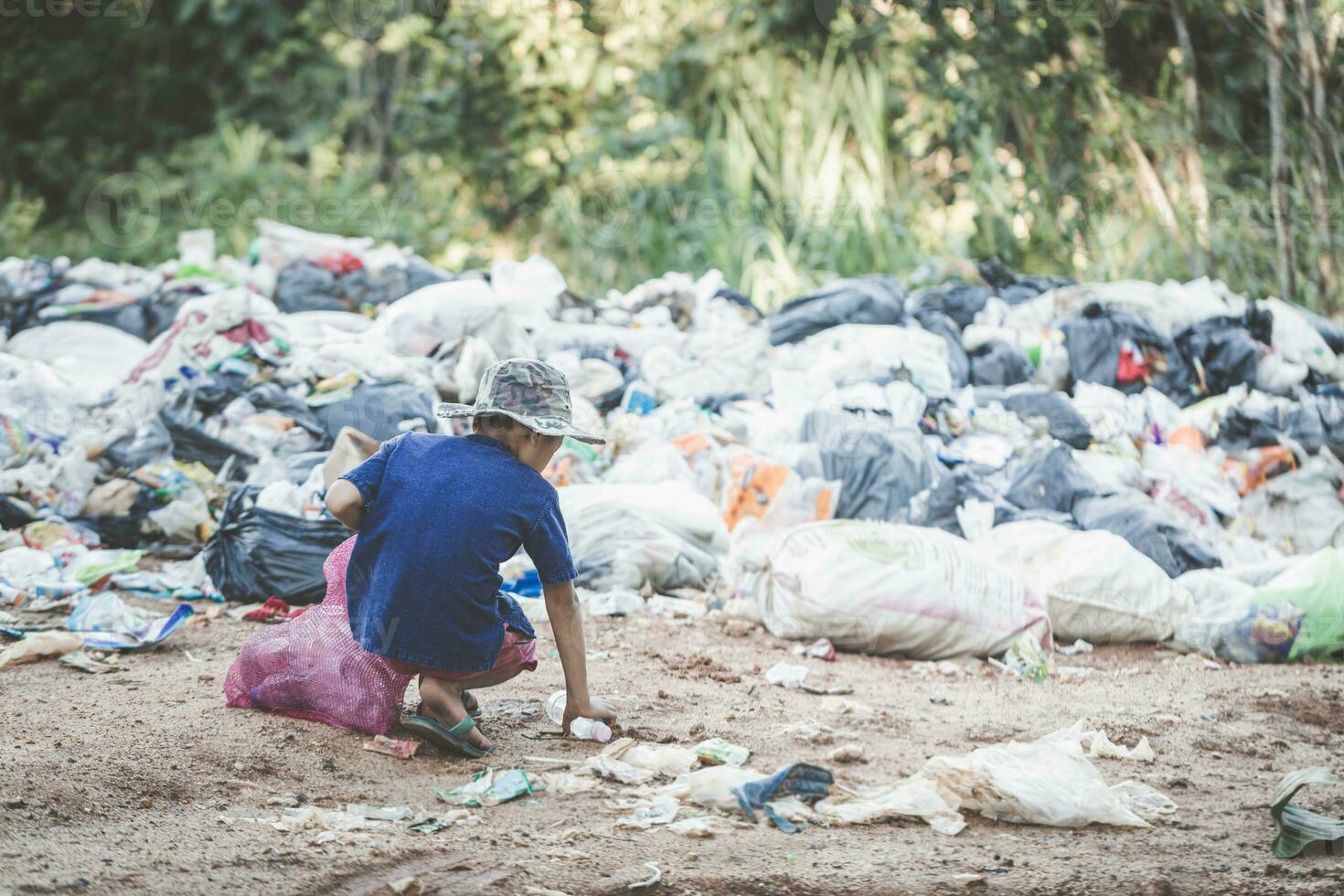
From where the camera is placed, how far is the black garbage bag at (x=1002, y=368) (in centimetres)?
587

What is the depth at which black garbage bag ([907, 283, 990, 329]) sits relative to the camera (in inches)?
254

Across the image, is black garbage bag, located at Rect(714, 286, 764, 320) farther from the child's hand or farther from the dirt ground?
the child's hand

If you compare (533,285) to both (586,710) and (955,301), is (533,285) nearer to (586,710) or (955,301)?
(955,301)

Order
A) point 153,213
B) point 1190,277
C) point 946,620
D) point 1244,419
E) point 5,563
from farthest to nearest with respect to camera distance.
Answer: point 153,213 < point 1190,277 < point 1244,419 < point 5,563 < point 946,620

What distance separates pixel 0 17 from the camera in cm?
1181

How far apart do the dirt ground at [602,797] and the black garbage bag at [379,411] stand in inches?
52.8

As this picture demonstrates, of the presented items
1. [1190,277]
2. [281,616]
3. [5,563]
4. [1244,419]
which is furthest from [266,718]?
[1190,277]

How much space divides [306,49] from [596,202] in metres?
4.27

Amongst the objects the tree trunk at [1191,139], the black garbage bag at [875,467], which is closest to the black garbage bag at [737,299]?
the black garbage bag at [875,467]

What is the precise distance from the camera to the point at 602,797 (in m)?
2.39

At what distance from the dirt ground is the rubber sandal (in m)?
0.04

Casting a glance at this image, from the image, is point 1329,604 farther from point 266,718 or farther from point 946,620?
point 266,718

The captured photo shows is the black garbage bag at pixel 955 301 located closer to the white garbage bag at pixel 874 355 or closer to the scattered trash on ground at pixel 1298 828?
the white garbage bag at pixel 874 355

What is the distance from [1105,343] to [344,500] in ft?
14.4
